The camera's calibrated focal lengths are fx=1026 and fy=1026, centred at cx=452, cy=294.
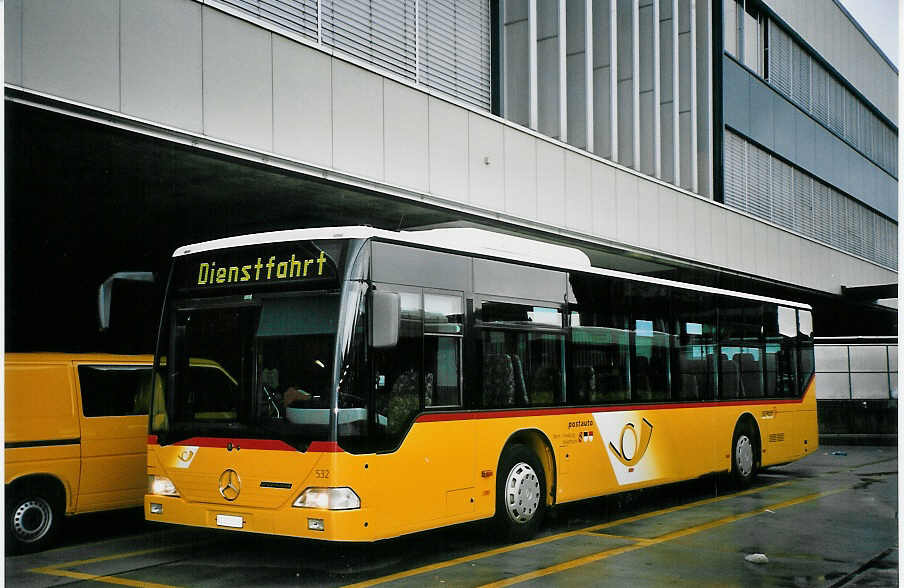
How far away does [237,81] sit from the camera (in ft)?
37.9

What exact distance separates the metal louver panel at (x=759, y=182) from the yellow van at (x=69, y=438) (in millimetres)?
21514

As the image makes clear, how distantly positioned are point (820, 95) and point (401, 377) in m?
28.8

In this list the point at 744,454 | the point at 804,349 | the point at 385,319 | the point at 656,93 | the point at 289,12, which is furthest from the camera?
the point at 656,93

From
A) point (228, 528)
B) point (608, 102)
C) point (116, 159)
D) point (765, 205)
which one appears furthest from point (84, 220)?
point (765, 205)

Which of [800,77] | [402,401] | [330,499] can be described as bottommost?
[330,499]

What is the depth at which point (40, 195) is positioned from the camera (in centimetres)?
→ 1412

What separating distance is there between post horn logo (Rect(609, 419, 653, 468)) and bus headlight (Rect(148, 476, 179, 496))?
5.25 meters

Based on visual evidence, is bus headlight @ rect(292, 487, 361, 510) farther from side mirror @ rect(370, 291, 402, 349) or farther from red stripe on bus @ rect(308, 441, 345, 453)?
side mirror @ rect(370, 291, 402, 349)

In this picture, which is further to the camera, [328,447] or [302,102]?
[302,102]

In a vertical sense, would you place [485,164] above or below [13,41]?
above

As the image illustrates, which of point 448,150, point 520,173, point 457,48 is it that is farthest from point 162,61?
point 457,48

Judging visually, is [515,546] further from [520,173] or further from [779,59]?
[779,59]

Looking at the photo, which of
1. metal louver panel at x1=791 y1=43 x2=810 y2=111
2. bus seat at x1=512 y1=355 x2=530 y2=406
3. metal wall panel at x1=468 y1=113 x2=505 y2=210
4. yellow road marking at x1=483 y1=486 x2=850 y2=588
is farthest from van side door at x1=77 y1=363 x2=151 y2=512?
metal louver panel at x1=791 y1=43 x2=810 y2=111

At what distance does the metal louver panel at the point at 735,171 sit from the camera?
27547 millimetres
